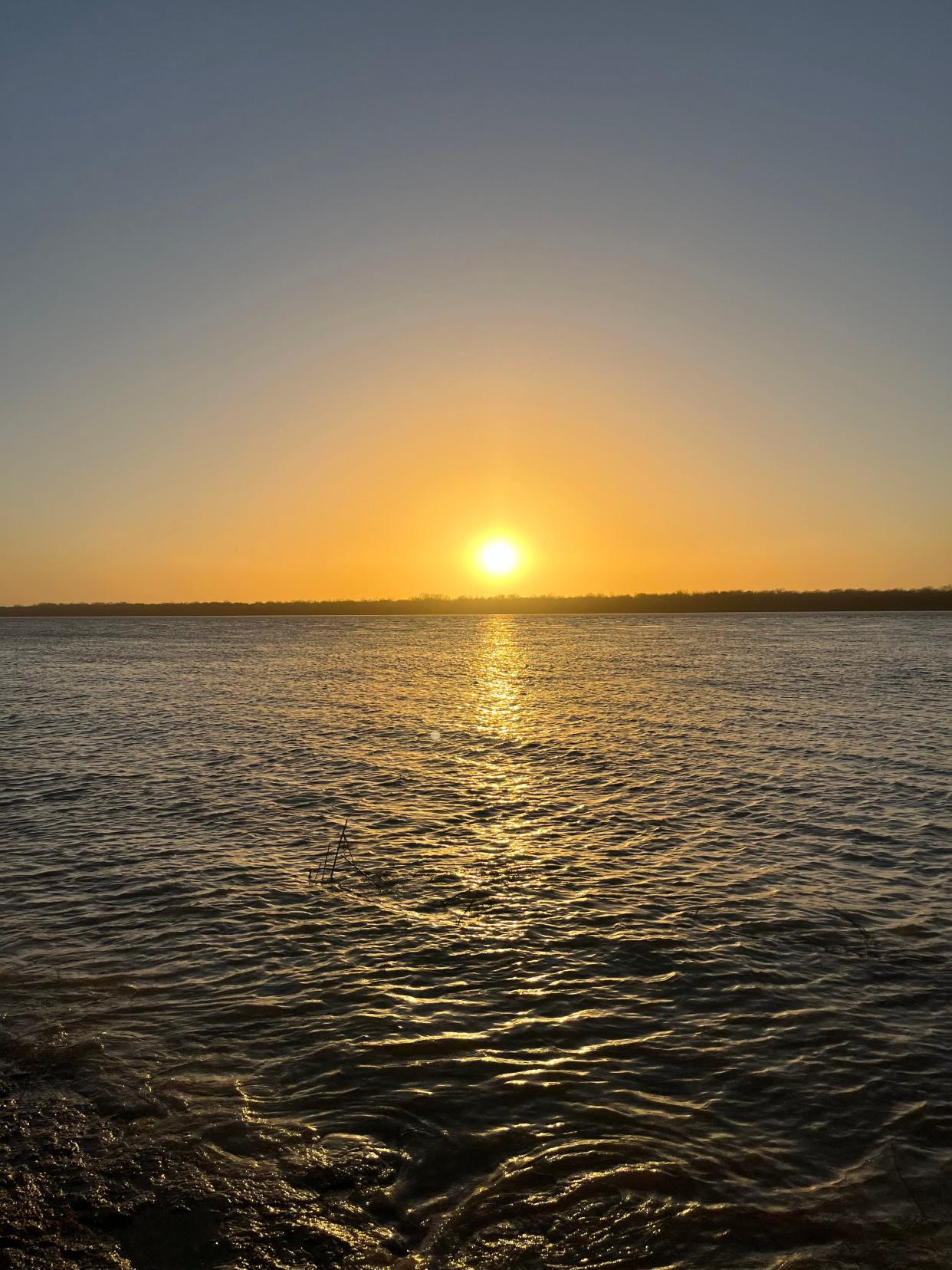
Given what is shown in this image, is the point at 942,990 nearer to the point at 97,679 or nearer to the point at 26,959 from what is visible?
the point at 26,959

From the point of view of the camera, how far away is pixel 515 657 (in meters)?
103

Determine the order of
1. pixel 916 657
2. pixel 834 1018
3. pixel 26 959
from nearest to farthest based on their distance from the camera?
pixel 834 1018
pixel 26 959
pixel 916 657

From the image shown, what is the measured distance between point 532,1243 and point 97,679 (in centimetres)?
6828

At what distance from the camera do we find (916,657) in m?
84.5

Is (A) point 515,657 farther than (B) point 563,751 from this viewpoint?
Yes

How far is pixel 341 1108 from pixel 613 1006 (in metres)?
4.18

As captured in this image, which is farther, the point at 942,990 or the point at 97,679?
the point at 97,679

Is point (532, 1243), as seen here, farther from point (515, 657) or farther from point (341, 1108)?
point (515, 657)

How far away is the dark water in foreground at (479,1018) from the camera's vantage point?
24.5ft

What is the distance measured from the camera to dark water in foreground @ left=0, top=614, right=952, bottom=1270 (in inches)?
293

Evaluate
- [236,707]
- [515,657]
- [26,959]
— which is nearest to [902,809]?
[26,959]

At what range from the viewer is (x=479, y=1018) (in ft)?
37.4

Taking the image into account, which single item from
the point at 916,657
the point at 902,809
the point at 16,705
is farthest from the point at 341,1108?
the point at 916,657

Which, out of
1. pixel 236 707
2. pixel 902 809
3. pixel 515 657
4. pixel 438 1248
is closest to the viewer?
pixel 438 1248
